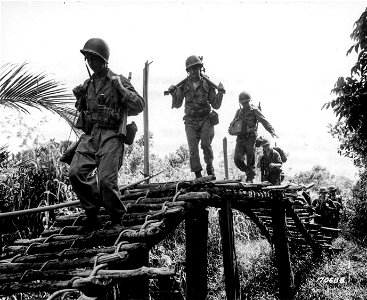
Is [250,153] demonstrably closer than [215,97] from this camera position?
No

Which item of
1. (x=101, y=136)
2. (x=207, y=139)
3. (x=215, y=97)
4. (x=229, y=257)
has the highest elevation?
(x=215, y=97)

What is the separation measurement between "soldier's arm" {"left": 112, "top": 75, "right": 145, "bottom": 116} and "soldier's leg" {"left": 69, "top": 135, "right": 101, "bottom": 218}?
60 cm

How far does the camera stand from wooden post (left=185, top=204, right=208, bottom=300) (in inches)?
253

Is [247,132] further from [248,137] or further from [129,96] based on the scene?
[129,96]

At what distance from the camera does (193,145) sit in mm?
7242

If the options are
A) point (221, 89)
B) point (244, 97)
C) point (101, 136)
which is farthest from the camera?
point (244, 97)

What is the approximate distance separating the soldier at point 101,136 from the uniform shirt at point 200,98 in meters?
2.87

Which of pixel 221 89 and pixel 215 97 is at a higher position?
pixel 221 89

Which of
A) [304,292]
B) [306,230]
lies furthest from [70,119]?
[304,292]

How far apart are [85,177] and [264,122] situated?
5121 mm

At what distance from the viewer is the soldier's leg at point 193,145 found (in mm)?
7168

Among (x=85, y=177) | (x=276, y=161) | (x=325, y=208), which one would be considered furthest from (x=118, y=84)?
(x=325, y=208)

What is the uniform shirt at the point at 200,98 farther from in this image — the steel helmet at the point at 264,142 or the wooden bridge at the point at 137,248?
the steel helmet at the point at 264,142

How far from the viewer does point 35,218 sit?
789 centimetres
